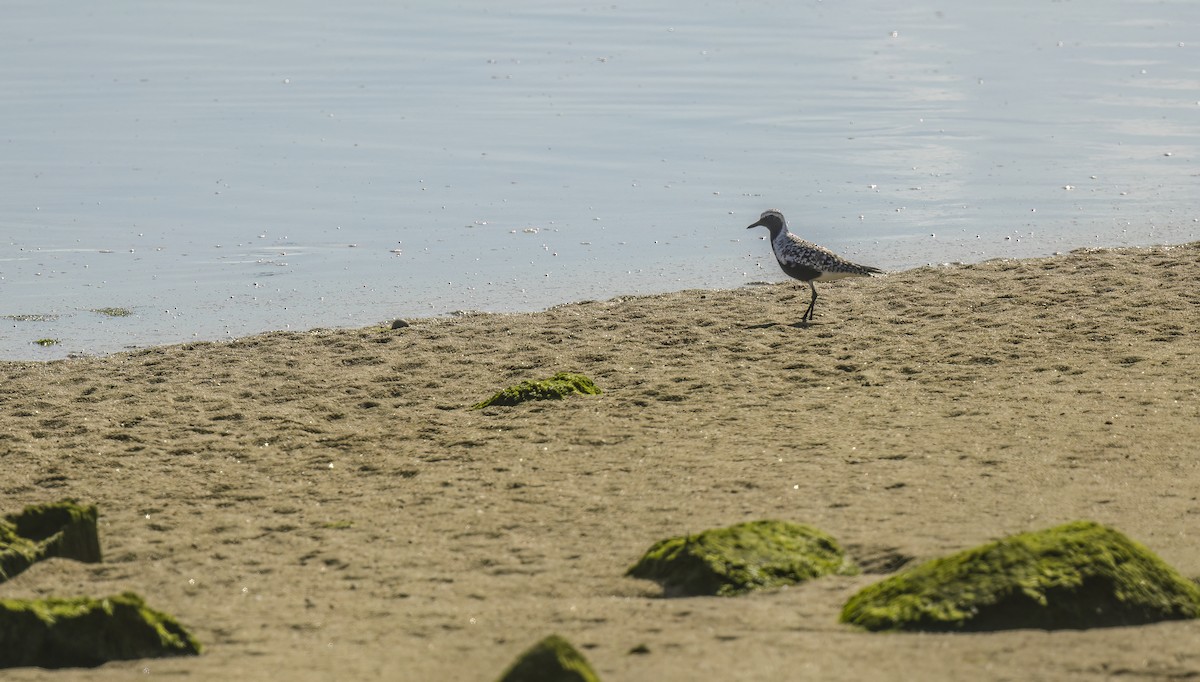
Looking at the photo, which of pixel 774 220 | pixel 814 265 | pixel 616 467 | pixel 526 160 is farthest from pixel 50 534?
pixel 526 160

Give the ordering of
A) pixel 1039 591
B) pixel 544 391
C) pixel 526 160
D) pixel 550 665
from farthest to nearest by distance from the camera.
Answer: pixel 526 160 < pixel 544 391 < pixel 1039 591 < pixel 550 665

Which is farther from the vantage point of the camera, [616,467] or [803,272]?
[803,272]

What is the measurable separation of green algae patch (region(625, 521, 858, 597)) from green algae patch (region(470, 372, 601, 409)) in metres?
3.35

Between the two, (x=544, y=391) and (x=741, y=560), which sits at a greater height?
(x=544, y=391)

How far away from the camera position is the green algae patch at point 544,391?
970cm

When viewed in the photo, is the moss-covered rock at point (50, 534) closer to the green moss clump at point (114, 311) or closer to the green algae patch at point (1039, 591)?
the green algae patch at point (1039, 591)

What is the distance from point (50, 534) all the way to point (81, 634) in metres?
1.40

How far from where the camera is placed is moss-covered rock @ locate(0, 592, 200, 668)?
5.50 metres

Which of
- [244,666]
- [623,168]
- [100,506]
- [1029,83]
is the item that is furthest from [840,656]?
[1029,83]

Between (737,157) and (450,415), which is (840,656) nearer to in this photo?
(450,415)

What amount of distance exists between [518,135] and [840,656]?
16935 mm

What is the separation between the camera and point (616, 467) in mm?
8164

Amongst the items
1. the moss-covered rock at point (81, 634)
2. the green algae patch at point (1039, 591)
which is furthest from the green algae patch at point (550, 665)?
the moss-covered rock at point (81, 634)

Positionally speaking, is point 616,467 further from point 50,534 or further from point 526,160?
point 526,160
